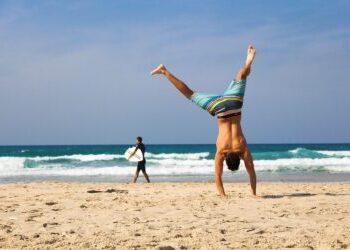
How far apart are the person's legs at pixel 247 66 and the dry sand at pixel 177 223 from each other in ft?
7.16

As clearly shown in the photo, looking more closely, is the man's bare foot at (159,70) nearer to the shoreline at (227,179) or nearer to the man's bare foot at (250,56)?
the man's bare foot at (250,56)

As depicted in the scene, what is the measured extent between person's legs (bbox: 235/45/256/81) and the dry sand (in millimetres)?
2183

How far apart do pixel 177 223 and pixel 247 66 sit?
150 inches

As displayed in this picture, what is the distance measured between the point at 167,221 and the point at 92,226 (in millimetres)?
972

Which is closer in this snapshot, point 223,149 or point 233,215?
point 233,215

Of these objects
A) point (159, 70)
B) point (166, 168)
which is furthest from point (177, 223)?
point (166, 168)

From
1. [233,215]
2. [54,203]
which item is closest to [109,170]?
[54,203]

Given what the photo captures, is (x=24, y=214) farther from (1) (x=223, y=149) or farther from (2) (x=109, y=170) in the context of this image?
(2) (x=109, y=170)

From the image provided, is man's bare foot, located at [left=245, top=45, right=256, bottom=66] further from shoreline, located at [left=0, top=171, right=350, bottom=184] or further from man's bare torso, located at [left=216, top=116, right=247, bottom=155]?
shoreline, located at [left=0, top=171, right=350, bottom=184]

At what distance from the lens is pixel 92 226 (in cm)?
598

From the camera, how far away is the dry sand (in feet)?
16.7

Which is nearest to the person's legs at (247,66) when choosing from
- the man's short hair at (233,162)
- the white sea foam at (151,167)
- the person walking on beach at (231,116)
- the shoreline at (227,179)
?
the person walking on beach at (231,116)

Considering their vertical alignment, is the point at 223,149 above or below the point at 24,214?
above

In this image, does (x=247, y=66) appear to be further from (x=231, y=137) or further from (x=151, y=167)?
(x=151, y=167)
